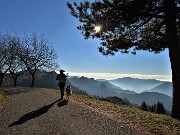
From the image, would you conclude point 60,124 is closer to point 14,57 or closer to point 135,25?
point 135,25

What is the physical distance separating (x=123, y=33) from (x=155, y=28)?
8.83ft

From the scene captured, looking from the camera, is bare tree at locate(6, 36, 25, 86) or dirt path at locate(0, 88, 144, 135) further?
bare tree at locate(6, 36, 25, 86)

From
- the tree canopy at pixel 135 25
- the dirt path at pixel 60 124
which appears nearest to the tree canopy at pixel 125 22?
the tree canopy at pixel 135 25

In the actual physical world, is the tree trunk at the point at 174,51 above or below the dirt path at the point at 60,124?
above

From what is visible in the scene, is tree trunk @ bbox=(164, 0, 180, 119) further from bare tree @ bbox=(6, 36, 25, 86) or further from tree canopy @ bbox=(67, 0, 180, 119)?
bare tree @ bbox=(6, 36, 25, 86)

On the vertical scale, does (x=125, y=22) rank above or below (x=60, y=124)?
above

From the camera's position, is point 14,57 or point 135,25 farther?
point 14,57

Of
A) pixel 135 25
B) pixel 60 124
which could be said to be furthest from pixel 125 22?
pixel 60 124

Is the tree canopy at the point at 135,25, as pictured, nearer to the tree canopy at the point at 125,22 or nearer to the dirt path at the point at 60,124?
the tree canopy at the point at 125,22

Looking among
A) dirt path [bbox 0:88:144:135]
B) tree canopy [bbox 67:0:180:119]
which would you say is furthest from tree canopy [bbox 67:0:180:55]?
dirt path [bbox 0:88:144:135]

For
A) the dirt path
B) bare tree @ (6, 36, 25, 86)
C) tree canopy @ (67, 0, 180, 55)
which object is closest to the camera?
the dirt path

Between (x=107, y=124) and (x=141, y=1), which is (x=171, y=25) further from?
(x=107, y=124)

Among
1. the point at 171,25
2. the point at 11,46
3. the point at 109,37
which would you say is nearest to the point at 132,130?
the point at 171,25

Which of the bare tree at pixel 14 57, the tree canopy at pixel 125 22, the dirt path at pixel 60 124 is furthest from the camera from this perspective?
the bare tree at pixel 14 57
